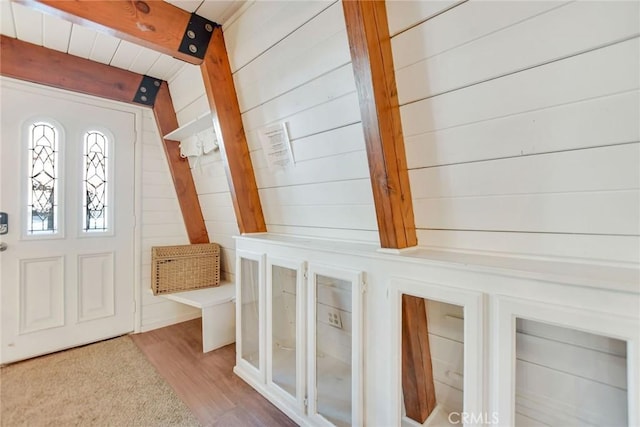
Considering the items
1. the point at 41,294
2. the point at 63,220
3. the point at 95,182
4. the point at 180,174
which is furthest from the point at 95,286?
the point at 180,174

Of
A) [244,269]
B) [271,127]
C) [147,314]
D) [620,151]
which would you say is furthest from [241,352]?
[620,151]

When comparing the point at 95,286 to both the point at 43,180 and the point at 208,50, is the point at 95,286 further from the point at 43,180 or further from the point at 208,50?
the point at 208,50

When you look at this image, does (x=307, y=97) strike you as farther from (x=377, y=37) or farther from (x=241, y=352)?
(x=241, y=352)

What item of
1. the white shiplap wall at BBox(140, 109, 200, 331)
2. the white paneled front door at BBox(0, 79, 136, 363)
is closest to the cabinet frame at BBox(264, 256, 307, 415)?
the white shiplap wall at BBox(140, 109, 200, 331)

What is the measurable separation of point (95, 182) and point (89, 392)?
5.41 ft

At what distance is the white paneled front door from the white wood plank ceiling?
1.45 feet

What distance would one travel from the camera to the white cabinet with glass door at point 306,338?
1.36 meters

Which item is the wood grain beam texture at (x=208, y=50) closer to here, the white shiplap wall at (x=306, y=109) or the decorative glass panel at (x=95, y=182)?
the white shiplap wall at (x=306, y=109)

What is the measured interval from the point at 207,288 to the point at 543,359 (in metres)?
2.57

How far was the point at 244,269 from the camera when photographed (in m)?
2.01

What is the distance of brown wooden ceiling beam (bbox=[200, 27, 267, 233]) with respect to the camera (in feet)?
5.44

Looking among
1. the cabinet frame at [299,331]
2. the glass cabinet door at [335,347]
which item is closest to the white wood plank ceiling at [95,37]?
the cabinet frame at [299,331]

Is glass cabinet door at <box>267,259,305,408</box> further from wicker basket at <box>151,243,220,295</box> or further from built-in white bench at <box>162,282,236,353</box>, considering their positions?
wicker basket at <box>151,243,220,295</box>

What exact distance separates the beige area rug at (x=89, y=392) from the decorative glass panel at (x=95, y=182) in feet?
3.53
